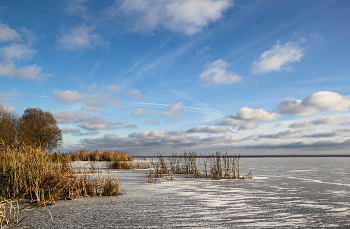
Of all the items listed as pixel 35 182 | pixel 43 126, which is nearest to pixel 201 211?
pixel 35 182

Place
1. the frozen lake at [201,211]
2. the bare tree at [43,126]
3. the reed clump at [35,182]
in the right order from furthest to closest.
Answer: the bare tree at [43,126] < the reed clump at [35,182] < the frozen lake at [201,211]

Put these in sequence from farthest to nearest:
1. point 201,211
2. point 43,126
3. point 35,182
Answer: point 43,126, point 35,182, point 201,211

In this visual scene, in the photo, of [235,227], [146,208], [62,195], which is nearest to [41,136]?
[62,195]

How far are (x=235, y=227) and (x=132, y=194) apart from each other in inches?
112

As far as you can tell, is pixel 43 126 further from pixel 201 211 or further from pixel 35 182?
pixel 201 211

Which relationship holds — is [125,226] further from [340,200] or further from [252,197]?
[340,200]

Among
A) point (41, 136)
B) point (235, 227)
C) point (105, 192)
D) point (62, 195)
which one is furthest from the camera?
point (41, 136)

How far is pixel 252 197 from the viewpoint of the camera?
493 cm

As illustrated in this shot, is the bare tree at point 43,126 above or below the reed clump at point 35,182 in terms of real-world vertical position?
above

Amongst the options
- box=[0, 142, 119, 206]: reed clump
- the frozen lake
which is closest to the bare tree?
box=[0, 142, 119, 206]: reed clump

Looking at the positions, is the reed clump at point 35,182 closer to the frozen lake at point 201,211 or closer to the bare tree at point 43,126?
the frozen lake at point 201,211

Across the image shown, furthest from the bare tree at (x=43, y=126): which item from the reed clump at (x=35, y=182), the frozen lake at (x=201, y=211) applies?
the frozen lake at (x=201, y=211)

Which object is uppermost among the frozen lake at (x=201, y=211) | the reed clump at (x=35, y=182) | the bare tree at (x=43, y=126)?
the bare tree at (x=43, y=126)

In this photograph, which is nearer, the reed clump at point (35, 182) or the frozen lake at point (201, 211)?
the frozen lake at point (201, 211)
